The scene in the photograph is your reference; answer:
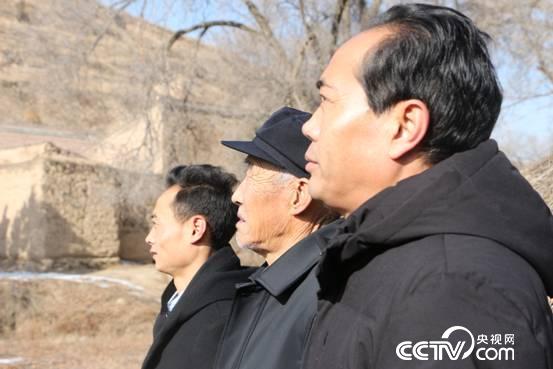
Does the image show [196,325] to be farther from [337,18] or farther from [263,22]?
[263,22]

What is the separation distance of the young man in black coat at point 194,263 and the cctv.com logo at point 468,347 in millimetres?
1533

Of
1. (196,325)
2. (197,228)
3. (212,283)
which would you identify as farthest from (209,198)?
(196,325)

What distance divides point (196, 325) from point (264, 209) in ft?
1.94

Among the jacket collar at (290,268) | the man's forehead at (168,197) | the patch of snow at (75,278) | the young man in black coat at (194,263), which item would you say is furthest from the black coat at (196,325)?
the patch of snow at (75,278)

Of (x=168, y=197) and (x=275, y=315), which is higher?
(x=168, y=197)

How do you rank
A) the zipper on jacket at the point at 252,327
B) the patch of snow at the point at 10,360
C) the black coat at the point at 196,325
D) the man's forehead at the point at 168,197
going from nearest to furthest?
the zipper on jacket at the point at 252,327 < the black coat at the point at 196,325 < the man's forehead at the point at 168,197 < the patch of snow at the point at 10,360

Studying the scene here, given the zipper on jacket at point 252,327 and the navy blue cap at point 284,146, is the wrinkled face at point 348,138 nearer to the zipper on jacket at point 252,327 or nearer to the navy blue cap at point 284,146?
the zipper on jacket at point 252,327

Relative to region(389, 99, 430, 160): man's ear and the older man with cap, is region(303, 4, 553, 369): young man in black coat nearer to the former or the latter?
region(389, 99, 430, 160): man's ear

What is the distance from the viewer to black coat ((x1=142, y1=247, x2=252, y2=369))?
8.00 ft

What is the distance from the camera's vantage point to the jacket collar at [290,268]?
6.15ft

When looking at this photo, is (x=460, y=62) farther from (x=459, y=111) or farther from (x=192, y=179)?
(x=192, y=179)

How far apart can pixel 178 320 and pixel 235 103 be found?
33.3 feet

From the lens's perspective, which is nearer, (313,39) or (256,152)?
(256,152)

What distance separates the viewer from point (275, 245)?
2166 millimetres
